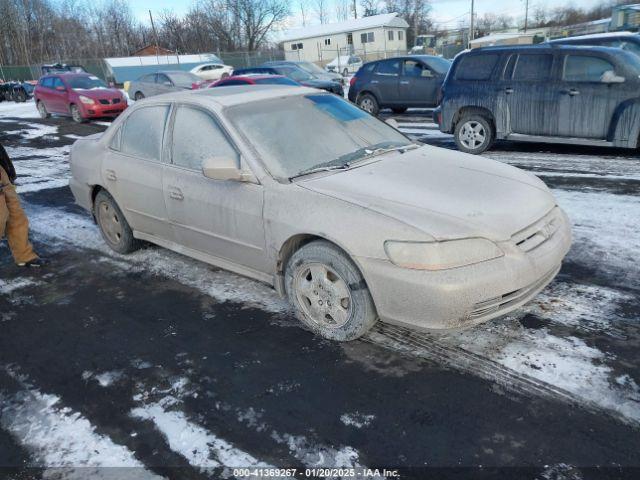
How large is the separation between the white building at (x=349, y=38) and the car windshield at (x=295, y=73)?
128 ft

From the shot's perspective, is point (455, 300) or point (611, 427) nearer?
point (611, 427)

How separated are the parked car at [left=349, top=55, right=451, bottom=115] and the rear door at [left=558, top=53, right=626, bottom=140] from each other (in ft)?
19.0

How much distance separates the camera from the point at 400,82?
45.8 ft

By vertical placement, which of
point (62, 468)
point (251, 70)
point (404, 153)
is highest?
point (251, 70)

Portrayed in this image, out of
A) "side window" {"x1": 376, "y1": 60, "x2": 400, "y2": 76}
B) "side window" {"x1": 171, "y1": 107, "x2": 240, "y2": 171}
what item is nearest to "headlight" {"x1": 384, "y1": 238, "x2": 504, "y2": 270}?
"side window" {"x1": 171, "y1": 107, "x2": 240, "y2": 171}

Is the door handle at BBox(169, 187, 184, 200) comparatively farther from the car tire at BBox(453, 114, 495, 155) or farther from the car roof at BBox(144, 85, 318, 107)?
the car tire at BBox(453, 114, 495, 155)

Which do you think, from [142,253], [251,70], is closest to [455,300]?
[142,253]

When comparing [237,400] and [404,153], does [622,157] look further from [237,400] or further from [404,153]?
[237,400]

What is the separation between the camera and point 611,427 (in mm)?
2459

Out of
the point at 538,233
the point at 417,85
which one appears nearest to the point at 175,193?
the point at 538,233

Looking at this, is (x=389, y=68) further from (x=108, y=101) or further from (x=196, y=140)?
(x=196, y=140)

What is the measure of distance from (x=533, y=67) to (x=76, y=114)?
14199 mm

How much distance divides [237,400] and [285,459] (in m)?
0.55

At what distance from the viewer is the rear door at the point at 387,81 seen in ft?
46.0
